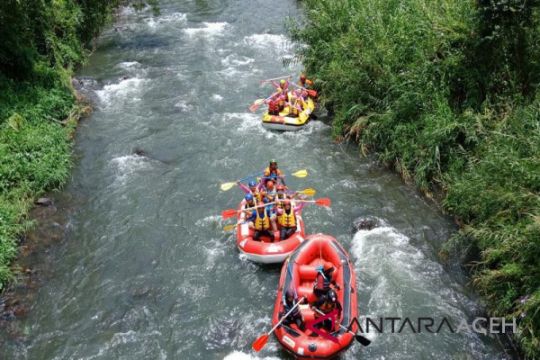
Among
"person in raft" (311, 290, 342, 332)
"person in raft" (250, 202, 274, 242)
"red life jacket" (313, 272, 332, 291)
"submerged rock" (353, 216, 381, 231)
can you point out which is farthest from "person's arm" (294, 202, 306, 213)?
"person in raft" (311, 290, 342, 332)

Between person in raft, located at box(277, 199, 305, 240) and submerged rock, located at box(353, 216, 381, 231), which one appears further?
submerged rock, located at box(353, 216, 381, 231)

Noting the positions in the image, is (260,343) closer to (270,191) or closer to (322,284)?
(322,284)

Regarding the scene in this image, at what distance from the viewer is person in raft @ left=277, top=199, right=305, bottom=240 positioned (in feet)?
30.3

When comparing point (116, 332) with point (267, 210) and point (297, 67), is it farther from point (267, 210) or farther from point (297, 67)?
point (297, 67)

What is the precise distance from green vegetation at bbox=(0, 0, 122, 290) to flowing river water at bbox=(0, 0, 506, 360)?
610mm

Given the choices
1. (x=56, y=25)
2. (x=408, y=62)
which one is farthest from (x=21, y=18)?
(x=408, y=62)

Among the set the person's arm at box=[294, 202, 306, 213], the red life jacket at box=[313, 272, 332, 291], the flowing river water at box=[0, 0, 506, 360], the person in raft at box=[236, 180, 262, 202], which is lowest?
the flowing river water at box=[0, 0, 506, 360]

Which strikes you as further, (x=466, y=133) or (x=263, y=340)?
(x=466, y=133)

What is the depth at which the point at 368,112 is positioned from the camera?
12.2m

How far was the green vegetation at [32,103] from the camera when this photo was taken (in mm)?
10312

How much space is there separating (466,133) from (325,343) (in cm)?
535

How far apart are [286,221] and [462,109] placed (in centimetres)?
473

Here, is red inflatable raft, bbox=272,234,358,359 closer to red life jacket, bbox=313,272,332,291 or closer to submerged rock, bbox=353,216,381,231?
red life jacket, bbox=313,272,332,291

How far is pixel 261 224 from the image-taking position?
9227 millimetres
